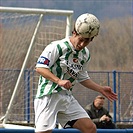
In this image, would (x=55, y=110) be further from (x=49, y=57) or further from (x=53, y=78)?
(x=49, y=57)

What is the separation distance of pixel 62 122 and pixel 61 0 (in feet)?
80.1

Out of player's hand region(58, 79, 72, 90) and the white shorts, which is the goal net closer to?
the white shorts

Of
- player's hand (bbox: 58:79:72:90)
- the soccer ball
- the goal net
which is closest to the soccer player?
the soccer ball

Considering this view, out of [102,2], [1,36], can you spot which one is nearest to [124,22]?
[102,2]

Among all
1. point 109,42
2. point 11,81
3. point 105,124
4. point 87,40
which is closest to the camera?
point 87,40

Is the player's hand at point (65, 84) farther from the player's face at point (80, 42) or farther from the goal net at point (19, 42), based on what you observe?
the goal net at point (19, 42)

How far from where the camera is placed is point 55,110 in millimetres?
8148

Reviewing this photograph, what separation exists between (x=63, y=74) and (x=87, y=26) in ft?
2.01

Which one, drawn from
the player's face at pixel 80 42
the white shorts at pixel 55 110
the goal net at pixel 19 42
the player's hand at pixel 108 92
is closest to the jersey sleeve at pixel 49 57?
the player's face at pixel 80 42

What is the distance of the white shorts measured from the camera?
317 inches

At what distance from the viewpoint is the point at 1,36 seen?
45.3 feet

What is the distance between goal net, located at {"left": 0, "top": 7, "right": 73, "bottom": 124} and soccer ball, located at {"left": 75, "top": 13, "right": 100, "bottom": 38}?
13.5ft

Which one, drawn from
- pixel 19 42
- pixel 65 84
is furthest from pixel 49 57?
pixel 19 42

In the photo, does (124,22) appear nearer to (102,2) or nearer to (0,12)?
(102,2)
